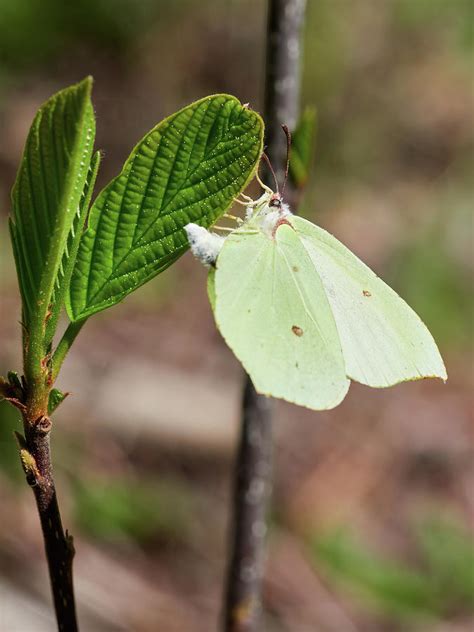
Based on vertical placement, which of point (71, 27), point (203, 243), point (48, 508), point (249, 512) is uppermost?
point (71, 27)

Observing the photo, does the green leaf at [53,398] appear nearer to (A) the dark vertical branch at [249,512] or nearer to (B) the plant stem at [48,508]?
(B) the plant stem at [48,508]

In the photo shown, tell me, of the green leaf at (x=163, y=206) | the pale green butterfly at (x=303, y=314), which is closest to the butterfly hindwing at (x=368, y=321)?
the pale green butterfly at (x=303, y=314)

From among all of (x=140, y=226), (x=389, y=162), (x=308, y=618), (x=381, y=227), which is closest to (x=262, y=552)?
(x=140, y=226)

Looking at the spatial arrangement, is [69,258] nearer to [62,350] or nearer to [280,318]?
[62,350]

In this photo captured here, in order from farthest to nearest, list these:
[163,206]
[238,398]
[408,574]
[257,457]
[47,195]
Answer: [238,398], [408,574], [257,457], [163,206], [47,195]

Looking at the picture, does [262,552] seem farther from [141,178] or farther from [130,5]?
[130,5]

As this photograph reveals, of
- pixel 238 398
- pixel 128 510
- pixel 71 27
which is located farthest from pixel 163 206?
pixel 71 27
